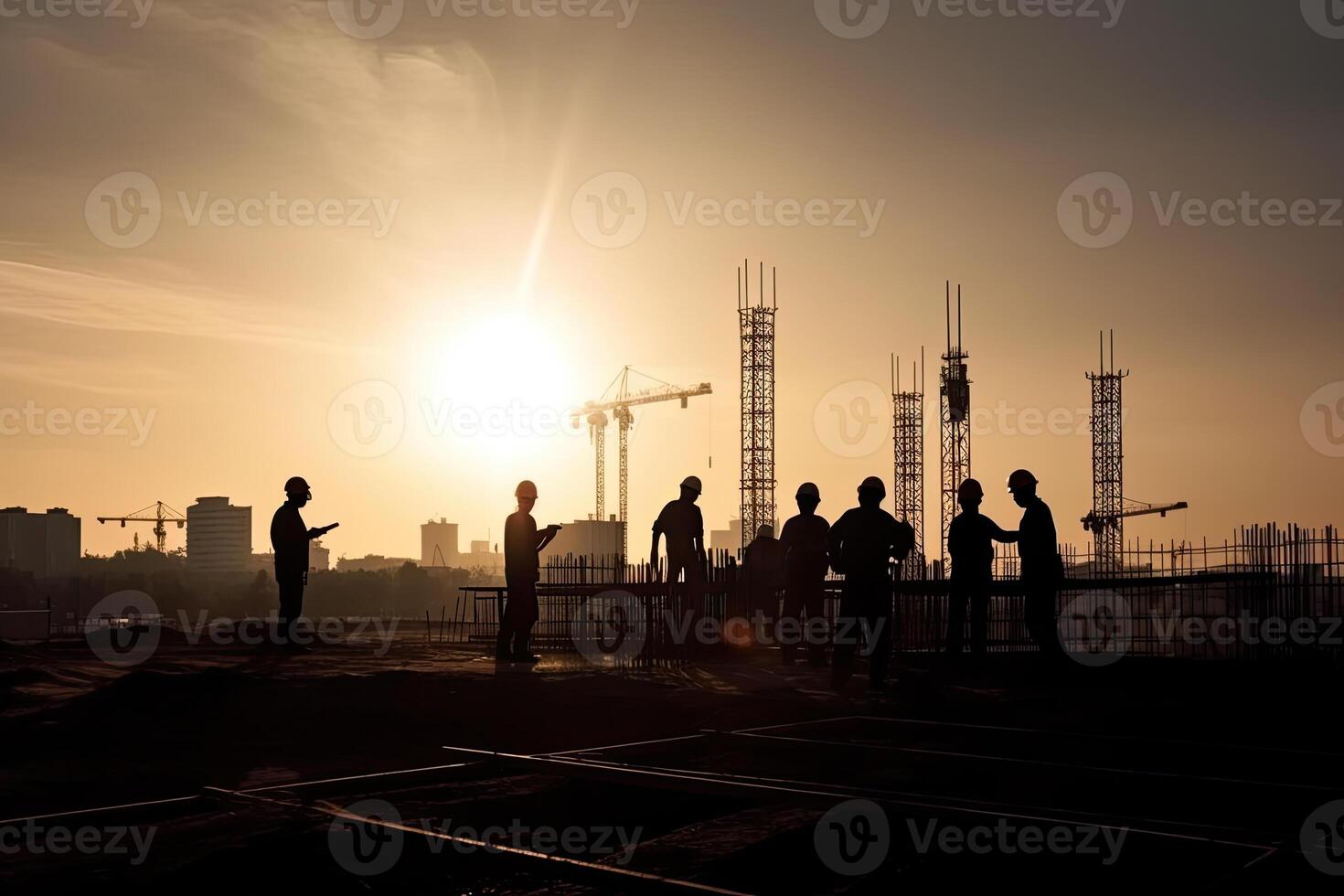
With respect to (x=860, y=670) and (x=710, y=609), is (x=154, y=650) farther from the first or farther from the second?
(x=860, y=670)

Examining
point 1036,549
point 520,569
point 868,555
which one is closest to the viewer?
point 868,555

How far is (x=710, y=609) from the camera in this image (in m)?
17.4

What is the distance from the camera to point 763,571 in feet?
54.5

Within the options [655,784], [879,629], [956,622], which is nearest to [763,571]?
[956,622]

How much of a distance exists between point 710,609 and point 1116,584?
568 centimetres

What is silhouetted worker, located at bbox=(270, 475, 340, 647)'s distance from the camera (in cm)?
1595

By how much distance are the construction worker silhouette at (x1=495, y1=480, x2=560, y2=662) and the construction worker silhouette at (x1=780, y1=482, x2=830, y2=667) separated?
2.91 meters

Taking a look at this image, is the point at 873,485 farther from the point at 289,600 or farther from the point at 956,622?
the point at 289,600

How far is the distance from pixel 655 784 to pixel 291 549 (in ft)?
36.0

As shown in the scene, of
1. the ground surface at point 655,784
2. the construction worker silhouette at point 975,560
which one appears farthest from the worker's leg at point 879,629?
the construction worker silhouette at point 975,560

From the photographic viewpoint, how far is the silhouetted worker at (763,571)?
54.1 ft

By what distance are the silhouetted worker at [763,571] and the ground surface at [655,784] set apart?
4776 mm

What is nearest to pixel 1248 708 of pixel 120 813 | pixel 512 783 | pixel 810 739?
pixel 810 739

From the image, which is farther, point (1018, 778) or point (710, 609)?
point (710, 609)
